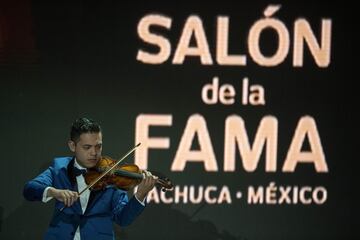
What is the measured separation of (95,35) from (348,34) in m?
1.75

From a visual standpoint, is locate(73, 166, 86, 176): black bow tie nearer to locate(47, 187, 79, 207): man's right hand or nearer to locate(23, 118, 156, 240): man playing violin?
locate(23, 118, 156, 240): man playing violin

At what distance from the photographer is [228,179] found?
536 cm

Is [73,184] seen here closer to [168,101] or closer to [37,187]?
[37,187]

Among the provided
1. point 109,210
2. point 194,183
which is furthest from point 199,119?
point 109,210

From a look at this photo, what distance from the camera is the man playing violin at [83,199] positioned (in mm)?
3736

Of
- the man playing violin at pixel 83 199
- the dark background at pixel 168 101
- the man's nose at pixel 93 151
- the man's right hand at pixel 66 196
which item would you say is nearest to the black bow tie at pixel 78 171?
the man playing violin at pixel 83 199

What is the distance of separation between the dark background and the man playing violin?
137cm

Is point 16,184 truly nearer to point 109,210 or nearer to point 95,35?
point 95,35

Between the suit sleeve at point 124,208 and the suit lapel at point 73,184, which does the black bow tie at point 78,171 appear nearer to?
the suit lapel at point 73,184

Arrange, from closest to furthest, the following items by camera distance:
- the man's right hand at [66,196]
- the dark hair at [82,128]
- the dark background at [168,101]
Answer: the man's right hand at [66,196] < the dark hair at [82,128] < the dark background at [168,101]

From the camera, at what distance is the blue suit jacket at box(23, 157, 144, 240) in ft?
12.3

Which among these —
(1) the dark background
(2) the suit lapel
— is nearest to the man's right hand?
(2) the suit lapel

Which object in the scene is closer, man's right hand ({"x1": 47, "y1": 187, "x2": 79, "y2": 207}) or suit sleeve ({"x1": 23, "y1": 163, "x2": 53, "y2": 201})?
man's right hand ({"x1": 47, "y1": 187, "x2": 79, "y2": 207})

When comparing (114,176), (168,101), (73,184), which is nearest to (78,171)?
(73,184)
